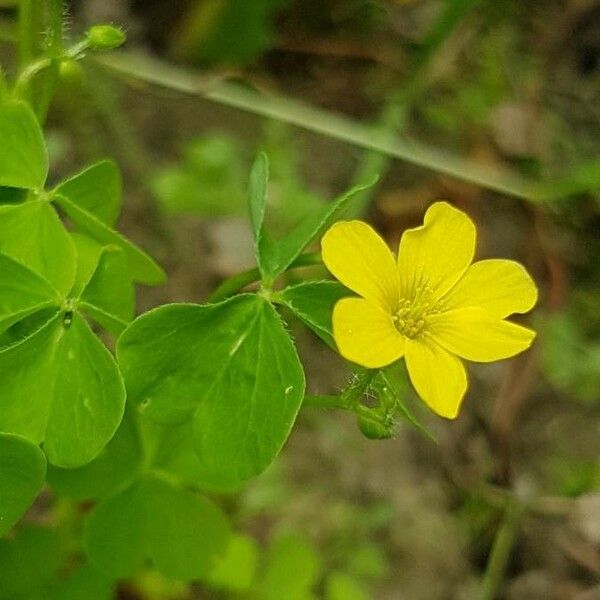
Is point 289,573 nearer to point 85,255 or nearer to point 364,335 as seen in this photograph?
point 85,255

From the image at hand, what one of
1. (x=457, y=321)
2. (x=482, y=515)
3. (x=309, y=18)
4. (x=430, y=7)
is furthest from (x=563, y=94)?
(x=457, y=321)

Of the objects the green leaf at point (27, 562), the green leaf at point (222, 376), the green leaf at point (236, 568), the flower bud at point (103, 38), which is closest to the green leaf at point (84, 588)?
the green leaf at point (27, 562)

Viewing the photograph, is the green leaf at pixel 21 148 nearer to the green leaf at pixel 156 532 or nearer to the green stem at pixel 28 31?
the green stem at pixel 28 31

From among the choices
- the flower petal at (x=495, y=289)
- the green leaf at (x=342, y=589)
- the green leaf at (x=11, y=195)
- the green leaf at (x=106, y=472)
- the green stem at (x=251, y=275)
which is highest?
the flower petal at (x=495, y=289)

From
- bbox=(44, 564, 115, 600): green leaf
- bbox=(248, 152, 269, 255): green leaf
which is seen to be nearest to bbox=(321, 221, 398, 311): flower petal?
bbox=(248, 152, 269, 255): green leaf

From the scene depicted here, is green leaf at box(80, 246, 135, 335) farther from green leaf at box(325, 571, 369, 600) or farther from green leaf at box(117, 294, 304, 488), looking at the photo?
green leaf at box(325, 571, 369, 600)

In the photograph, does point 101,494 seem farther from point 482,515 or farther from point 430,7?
point 430,7

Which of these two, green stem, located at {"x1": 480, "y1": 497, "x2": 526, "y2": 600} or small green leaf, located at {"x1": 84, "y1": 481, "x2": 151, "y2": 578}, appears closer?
small green leaf, located at {"x1": 84, "y1": 481, "x2": 151, "y2": 578}

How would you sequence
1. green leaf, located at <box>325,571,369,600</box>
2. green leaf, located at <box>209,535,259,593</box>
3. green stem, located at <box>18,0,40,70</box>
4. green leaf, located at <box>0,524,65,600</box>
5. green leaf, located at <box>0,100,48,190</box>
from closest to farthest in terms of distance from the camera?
green leaf, located at <box>0,100,48,190</box> → green stem, located at <box>18,0,40,70</box> → green leaf, located at <box>0,524,65,600</box> → green leaf, located at <box>209,535,259,593</box> → green leaf, located at <box>325,571,369,600</box>
